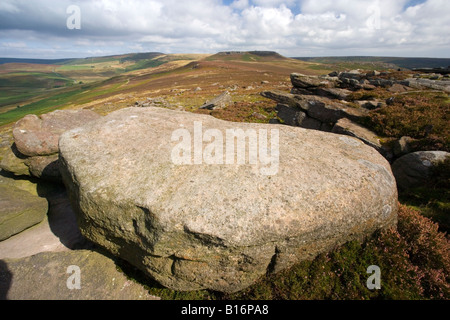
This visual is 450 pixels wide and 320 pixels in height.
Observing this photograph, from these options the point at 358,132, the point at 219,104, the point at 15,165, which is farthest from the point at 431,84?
the point at 15,165

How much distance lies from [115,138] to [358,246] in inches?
415

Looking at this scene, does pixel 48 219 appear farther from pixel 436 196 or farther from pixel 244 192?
pixel 436 196

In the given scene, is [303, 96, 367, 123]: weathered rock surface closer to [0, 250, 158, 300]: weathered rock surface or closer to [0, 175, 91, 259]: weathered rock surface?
[0, 250, 158, 300]: weathered rock surface

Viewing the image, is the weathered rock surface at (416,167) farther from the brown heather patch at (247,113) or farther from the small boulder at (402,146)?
the brown heather patch at (247,113)

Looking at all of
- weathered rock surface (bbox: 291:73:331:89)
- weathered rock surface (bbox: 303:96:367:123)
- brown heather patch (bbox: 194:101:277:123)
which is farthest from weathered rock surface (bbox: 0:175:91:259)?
weathered rock surface (bbox: 291:73:331:89)

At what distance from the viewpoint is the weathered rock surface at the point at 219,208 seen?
245 inches

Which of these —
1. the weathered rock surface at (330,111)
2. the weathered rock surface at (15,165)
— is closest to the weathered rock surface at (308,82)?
the weathered rock surface at (330,111)

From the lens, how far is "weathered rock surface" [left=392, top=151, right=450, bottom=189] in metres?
10.4

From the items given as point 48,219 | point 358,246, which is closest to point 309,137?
point 358,246

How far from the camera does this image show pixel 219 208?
6348mm

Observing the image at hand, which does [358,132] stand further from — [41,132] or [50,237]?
[41,132]

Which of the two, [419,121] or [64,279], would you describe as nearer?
[64,279]

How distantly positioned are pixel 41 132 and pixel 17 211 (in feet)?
21.0

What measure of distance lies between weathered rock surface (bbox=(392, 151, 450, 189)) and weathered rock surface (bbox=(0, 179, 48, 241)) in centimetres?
1906
